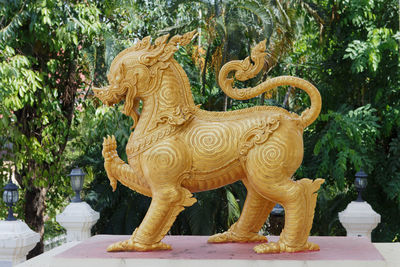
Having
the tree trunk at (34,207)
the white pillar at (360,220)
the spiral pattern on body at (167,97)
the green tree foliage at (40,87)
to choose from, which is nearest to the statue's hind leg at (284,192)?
the spiral pattern on body at (167,97)

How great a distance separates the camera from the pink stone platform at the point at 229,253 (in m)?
2.11

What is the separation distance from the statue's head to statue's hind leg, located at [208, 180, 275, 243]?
700mm

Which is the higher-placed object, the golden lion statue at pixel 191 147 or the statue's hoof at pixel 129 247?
the golden lion statue at pixel 191 147

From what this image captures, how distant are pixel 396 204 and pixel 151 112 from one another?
18.5 feet

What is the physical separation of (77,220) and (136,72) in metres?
1.58

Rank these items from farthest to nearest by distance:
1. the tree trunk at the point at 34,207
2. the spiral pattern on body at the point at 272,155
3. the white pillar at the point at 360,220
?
the tree trunk at the point at 34,207 → the white pillar at the point at 360,220 → the spiral pattern on body at the point at 272,155

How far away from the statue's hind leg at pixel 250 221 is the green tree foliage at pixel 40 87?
3.16 metres

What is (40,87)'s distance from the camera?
5441mm

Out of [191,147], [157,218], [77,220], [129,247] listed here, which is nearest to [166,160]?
[191,147]

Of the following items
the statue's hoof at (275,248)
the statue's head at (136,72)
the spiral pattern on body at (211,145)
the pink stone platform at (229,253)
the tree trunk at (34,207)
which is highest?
the statue's head at (136,72)

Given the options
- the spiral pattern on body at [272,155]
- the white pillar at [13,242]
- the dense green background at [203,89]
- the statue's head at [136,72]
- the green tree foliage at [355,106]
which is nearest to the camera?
the spiral pattern on body at [272,155]

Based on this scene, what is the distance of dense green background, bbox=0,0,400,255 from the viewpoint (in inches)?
231

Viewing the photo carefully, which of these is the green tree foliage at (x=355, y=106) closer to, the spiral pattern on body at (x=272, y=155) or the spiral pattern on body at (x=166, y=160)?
the spiral pattern on body at (x=272, y=155)

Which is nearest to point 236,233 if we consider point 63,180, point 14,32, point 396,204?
point 14,32
